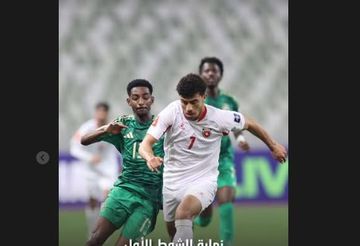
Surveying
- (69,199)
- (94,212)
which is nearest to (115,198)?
(94,212)

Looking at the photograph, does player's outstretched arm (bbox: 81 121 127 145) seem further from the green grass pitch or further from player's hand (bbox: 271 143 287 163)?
the green grass pitch

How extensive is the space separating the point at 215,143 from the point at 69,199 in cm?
838

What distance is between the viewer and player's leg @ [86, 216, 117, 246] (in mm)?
6023

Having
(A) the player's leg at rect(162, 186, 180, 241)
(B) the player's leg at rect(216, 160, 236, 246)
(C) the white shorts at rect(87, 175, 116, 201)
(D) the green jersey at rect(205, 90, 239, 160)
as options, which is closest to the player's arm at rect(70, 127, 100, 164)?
(C) the white shorts at rect(87, 175, 116, 201)

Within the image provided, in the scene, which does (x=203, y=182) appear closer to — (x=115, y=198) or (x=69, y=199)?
(x=115, y=198)

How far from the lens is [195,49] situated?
15914 millimetres

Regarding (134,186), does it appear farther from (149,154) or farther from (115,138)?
(149,154)

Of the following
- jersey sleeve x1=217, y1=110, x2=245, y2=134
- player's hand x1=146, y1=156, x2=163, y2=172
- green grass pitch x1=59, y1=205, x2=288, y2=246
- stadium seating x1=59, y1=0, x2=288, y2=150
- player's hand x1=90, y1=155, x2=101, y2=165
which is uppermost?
stadium seating x1=59, y1=0, x2=288, y2=150

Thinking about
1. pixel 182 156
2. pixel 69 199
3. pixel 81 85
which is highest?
pixel 81 85

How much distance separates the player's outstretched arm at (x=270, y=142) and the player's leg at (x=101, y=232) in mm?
1328

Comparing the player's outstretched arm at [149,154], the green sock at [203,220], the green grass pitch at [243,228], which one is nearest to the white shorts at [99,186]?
the green grass pitch at [243,228]

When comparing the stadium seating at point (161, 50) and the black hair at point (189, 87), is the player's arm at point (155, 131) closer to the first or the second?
the black hair at point (189, 87)

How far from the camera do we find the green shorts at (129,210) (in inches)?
239

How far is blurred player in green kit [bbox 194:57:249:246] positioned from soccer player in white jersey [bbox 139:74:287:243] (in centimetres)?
173
